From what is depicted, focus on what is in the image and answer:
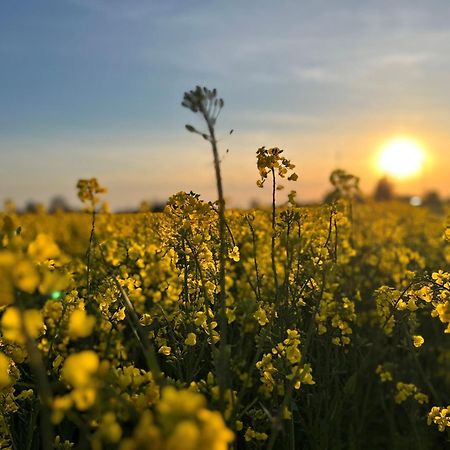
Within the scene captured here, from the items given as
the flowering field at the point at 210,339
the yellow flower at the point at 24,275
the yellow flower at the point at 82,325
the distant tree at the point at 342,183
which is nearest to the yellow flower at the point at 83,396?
the flowering field at the point at 210,339

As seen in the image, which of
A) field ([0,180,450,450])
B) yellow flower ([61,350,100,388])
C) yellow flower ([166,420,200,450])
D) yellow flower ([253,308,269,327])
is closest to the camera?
yellow flower ([166,420,200,450])

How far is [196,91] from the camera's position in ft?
6.51

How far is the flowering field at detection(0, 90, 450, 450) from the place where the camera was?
4.80ft

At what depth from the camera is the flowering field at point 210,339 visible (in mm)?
1463

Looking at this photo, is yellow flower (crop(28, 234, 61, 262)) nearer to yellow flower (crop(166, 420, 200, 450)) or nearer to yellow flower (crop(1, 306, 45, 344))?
yellow flower (crop(1, 306, 45, 344))

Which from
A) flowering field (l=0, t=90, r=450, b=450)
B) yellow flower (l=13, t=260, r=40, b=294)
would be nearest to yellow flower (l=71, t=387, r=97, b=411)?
flowering field (l=0, t=90, r=450, b=450)

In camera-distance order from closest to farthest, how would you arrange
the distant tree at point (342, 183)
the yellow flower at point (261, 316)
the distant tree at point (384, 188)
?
1. the yellow flower at point (261, 316)
2. the distant tree at point (342, 183)
3. the distant tree at point (384, 188)

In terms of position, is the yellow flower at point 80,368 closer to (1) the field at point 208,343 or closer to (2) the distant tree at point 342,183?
(1) the field at point 208,343

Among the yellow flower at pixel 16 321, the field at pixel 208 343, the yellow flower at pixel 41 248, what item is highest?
the yellow flower at pixel 41 248

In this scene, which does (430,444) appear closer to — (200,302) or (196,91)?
(200,302)

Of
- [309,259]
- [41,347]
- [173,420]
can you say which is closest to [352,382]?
[309,259]

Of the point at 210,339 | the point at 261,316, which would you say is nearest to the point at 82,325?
the point at 210,339

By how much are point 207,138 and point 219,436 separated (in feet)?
3.50

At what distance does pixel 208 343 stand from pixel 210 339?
0.68m
